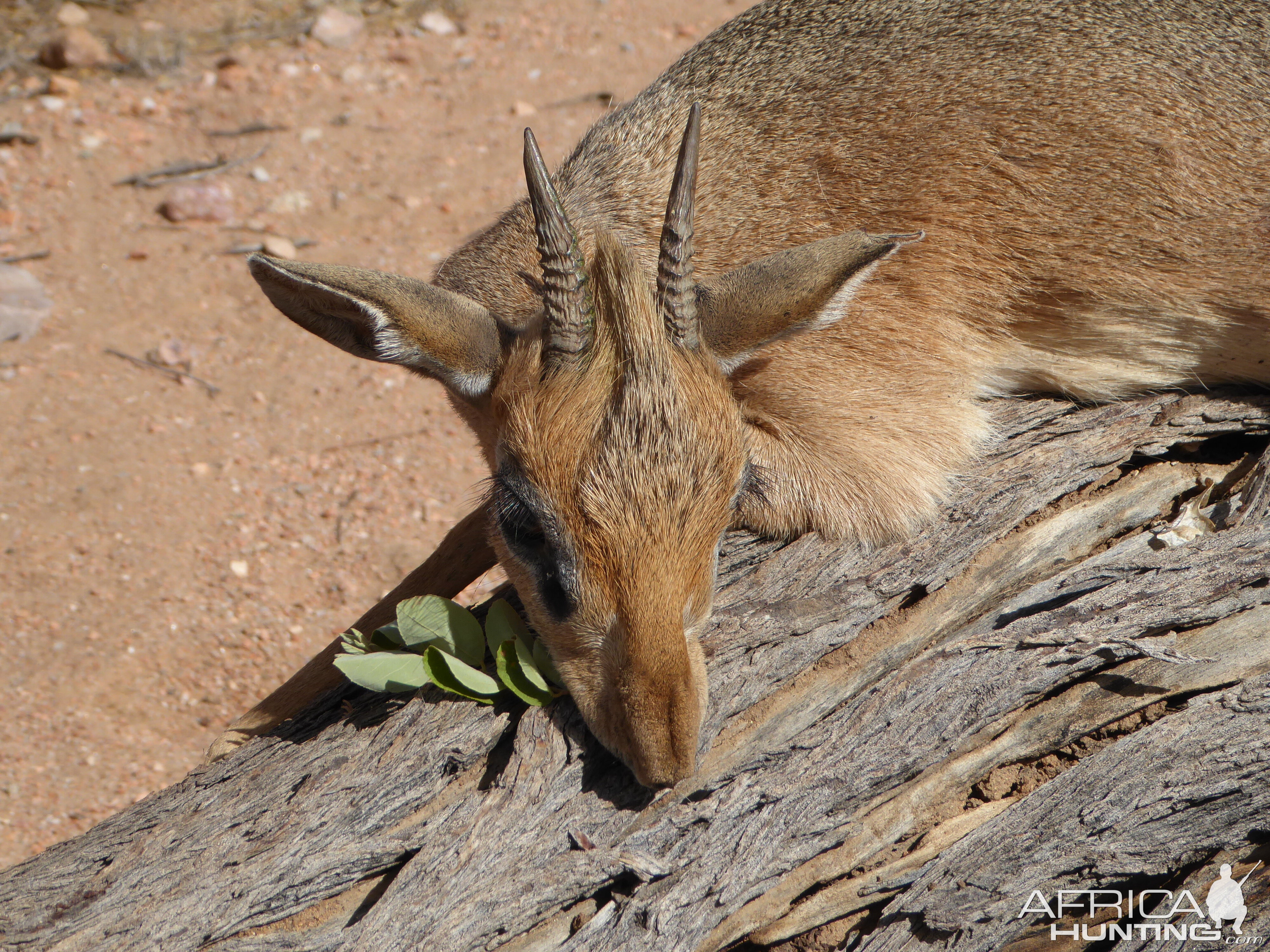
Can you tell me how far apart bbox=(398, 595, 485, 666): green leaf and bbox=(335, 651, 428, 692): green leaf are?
0.10 m

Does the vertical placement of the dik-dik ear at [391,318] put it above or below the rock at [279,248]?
below

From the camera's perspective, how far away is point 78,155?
9641 millimetres

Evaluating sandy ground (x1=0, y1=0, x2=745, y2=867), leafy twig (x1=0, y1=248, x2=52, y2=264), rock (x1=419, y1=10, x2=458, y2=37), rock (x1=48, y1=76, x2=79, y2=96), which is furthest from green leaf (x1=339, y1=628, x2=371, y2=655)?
rock (x1=419, y1=10, x2=458, y2=37)

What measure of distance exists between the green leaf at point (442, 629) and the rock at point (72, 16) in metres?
9.39

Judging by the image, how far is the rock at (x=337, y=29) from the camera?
37.6 feet

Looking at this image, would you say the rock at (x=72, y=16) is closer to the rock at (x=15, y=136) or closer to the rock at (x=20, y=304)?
the rock at (x=15, y=136)

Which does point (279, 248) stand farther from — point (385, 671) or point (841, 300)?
point (841, 300)

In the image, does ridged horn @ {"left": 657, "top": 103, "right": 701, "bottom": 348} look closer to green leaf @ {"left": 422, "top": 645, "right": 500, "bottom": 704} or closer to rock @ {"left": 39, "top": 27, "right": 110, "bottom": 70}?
green leaf @ {"left": 422, "top": 645, "right": 500, "bottom": 704}

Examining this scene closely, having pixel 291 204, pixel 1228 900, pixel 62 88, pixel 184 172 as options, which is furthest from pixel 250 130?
pixel 1228 900

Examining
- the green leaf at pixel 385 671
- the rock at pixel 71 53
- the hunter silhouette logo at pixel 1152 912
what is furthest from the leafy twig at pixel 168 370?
the hunter silhouette logo at pixel 1152 912

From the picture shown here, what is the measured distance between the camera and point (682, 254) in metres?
3.69

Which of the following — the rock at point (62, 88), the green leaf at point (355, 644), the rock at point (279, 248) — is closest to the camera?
the green leaf at point (355, 644)

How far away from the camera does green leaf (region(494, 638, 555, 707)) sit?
3.96 m

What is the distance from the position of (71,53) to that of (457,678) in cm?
919
